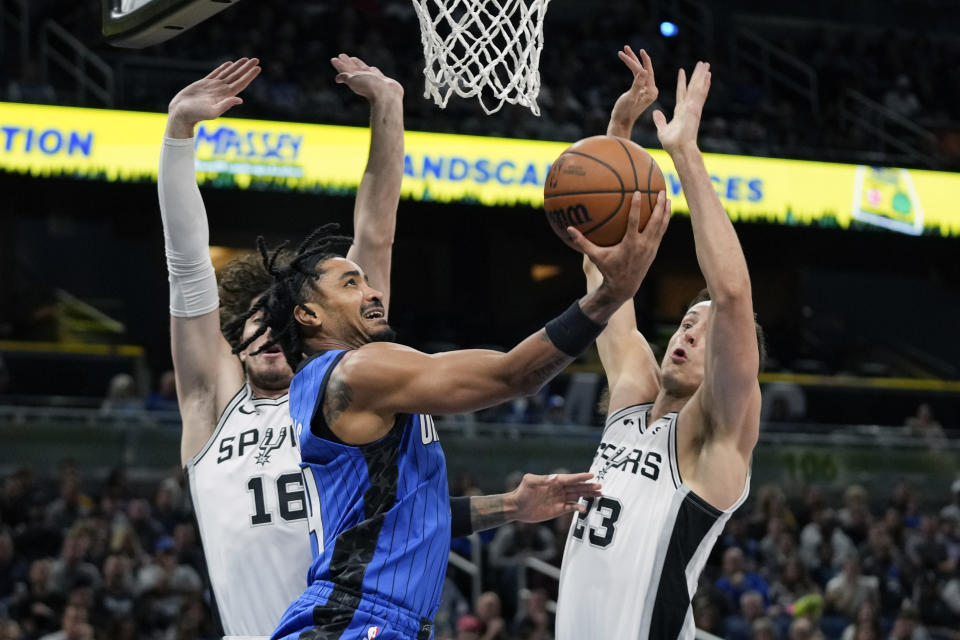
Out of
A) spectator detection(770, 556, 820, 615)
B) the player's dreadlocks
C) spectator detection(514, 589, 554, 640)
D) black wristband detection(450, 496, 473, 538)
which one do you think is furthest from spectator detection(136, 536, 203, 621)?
the player's dreadlocks

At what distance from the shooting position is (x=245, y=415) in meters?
4.24

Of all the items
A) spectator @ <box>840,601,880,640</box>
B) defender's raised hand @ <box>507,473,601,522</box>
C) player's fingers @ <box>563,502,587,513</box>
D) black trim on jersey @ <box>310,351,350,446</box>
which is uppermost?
black trim on jersey @ <box>310,351,350,446</box>

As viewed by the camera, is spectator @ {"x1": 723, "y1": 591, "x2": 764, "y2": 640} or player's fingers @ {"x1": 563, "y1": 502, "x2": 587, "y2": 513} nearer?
player's fingers @ {"x1": 563, "y1": 502, "x2": 587, "y2": 513}

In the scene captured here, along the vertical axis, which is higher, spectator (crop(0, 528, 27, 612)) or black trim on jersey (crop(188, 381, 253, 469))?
black trim on jersey (crop(188, 381, 253, 469))

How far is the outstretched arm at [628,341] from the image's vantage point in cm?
438

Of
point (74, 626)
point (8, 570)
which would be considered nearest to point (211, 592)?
point (74, 626)

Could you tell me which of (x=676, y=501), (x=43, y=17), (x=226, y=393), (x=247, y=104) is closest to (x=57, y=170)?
(x=247, y=104)

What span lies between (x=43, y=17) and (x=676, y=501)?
45.4ft

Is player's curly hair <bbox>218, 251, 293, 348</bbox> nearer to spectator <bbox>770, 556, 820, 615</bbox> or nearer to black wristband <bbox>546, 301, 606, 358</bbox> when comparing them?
black wristband <bbox>546, 301, 606, 358</bbox>

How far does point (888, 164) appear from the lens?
16172mm

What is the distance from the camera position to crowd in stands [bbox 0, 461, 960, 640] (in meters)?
8.77

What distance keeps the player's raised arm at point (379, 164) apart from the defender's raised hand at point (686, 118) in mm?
984

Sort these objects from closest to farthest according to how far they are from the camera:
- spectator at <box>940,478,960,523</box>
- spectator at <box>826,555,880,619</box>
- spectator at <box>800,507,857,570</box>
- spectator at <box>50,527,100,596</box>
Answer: spectator at <box>50,527,100,596</box> < spectator at <box>826,555,880,619</box> < spectator at <box>800,507,857,570</box> < spectator at <box>940,478,960,523</box>

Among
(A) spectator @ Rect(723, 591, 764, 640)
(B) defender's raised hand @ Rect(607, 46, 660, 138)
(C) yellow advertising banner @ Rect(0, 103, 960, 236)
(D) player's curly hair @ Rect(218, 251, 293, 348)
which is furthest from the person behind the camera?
(C) yellow advertising banner @ Rect(0, 103, 960, 236)
